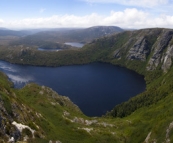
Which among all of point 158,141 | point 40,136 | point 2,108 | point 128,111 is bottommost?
point 128,111

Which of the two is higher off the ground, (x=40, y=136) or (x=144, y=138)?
(x=40, y=136)

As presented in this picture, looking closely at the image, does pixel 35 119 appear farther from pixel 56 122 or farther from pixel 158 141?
pixel 158 141

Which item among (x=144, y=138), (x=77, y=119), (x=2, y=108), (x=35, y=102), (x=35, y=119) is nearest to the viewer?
(x=2, y=108)

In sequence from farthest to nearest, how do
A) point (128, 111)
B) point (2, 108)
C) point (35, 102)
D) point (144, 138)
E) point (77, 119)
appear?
point (128, 111) < point (35, 102) < point (77, 119) < point (144, 138) < point (2, 108)

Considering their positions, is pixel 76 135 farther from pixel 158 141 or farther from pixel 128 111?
pixel 128 111

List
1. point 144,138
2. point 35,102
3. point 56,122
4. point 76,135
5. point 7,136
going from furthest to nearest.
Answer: point 35,102, point 56,122, point 144,138, point 76,135, point 7,136

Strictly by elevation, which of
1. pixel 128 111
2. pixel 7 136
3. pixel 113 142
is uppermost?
pixel 7 136

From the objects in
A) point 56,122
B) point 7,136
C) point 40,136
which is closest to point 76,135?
point 56,122

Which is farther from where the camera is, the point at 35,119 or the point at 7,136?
the point at 35,119

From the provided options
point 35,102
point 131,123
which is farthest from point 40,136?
point 131,123
